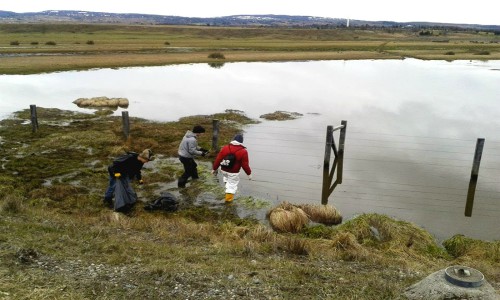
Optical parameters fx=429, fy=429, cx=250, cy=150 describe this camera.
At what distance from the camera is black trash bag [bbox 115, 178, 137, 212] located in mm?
11173

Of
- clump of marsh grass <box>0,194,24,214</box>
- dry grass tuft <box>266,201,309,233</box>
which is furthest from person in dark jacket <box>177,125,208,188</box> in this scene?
clump of marsh grass <box>0,194,24,214</box>

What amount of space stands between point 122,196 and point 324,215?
17.8 ft

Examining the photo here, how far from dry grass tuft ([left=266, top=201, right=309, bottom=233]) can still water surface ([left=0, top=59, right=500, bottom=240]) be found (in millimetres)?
1786

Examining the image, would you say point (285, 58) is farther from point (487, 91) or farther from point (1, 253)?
point (1, 253)

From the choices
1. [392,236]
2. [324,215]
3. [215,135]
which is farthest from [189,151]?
[392,236]

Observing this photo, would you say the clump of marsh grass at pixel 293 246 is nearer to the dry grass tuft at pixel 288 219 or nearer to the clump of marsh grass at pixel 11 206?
the dry grass tuft at pixel 288 219

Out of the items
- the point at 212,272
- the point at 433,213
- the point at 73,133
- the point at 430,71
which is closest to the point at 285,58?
the point at 430,71

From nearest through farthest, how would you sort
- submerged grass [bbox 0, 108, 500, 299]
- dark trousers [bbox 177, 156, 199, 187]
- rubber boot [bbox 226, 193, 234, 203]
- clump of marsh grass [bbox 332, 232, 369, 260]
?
submerged grass [bbox 0, 108, 500, 299]
clump of marsh grass [bbox 332, 232, 369, 260]
rubber boot [bbox 226, 193, 234, 203]
dark trousers [bbox 177, 156, 199, 187]

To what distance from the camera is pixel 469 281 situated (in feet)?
19.2

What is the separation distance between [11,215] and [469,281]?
978 cm

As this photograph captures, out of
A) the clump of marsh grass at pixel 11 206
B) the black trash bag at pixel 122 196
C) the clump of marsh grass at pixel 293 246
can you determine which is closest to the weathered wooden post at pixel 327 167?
the clump of marsh grass at pixel 293 246

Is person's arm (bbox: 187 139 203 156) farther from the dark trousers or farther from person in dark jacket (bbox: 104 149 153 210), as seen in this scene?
person in dark jacket (bbox: 104 149 153 210)

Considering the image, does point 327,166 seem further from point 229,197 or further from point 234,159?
point 234,159


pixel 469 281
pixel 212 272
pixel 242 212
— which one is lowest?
pixel 242 212
